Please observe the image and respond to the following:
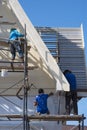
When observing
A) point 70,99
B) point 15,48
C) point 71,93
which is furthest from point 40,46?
point 70,99

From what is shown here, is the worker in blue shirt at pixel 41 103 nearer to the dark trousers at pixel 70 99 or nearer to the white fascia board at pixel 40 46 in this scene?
the white fascia board at pixel 40 46

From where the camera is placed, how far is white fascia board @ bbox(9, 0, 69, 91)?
587 inches

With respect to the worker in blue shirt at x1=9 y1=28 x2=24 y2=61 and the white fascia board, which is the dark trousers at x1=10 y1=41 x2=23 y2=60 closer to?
the worker in blue shirt at x1=9 y1=28 x2=24 y2=61

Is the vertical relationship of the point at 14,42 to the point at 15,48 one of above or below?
above

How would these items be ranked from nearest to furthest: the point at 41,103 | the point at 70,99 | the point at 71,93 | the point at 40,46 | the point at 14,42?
the point at 41,103 → the point at 14,42 → the point at 40,46 → the point at 71,93 → the point at 70,99

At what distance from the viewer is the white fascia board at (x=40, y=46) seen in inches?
587

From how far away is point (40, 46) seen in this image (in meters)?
15.2

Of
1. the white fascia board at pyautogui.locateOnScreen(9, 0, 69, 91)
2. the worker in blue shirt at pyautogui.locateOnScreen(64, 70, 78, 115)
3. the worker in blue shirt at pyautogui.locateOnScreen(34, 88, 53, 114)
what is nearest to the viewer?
the worker in blue shirt at pyautogui.locateOnScreen(34, 88, 53, 114)

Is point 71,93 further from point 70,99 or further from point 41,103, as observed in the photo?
point 41,103

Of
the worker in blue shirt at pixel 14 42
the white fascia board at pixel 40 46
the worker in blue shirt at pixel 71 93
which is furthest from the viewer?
the worker in blue shirt at pixel 71 93

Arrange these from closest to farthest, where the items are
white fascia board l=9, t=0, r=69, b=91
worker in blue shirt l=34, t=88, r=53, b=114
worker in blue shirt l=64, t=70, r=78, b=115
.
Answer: worker in blue shirt l=34, t=88, r=53, b=114 < white fascia board l=9, t=0, r=69, b=91 < worker in blue shirt l=64, t=70, r=78, b=115

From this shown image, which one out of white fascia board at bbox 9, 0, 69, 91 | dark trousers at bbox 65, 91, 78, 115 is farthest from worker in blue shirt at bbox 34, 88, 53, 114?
dark trousers at bbox 65, 91, 78, 115

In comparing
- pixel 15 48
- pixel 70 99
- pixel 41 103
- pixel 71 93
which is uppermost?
pixel 15 48

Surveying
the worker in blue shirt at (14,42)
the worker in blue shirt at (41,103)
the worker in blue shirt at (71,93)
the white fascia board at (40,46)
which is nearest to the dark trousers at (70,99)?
the worker in blue shirt at (71,93)
